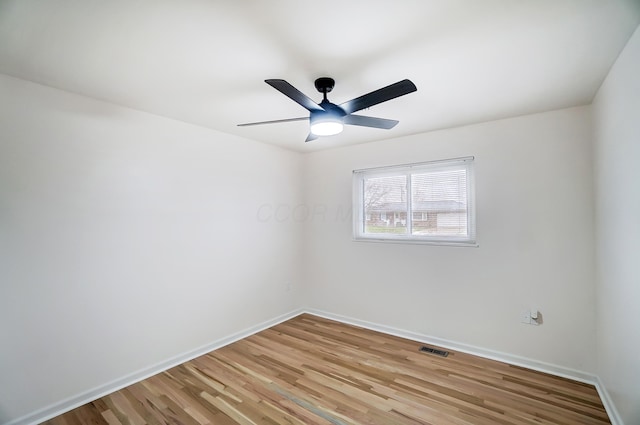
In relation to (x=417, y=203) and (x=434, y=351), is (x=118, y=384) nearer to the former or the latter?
(x=434, y=351)

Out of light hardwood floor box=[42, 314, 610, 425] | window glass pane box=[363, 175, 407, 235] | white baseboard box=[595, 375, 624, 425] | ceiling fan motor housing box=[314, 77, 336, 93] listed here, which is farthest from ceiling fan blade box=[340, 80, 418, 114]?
white baseboard box=[595, 375, 624, 425]

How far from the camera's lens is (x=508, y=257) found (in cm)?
279

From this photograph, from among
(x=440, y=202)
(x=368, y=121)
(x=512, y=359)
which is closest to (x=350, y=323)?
(x=512, y=359)

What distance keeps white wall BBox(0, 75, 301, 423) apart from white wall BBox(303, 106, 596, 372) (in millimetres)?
1852

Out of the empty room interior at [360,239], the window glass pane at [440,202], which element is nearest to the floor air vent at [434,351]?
the empty room interior at [360,239]

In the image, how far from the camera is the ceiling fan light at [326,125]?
1956 mm

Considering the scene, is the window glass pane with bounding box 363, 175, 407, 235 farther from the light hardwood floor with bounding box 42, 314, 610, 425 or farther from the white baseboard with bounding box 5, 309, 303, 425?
the white baseboard with bounding box 5, 309, 303, 425

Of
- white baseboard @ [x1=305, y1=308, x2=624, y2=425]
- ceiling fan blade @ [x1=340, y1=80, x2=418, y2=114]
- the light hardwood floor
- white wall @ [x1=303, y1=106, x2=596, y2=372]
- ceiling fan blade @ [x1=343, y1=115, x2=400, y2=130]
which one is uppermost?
ceiling fan blade @ [x1=340, y1=80, x2=418, y2=114]

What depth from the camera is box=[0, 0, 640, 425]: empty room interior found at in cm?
155

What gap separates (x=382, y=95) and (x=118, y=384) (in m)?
3.12

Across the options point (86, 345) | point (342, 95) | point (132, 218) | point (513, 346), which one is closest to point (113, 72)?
point (132, 218)

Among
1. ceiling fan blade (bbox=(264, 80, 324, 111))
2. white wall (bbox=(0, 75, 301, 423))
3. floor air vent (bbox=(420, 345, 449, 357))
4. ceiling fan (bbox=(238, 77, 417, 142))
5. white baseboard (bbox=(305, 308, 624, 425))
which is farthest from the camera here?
Result: floor air vent (bbox=(420, 345, 449, 357))

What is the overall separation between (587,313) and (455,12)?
2735mm

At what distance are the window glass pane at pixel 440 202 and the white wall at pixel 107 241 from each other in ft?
6.98
